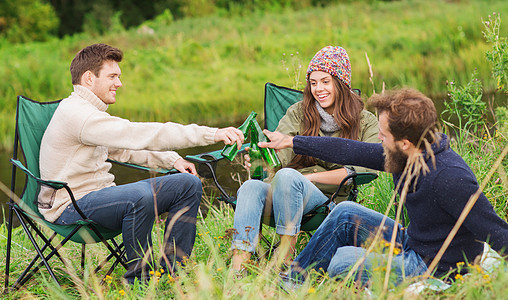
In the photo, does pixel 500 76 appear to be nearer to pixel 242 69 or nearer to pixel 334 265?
pixel 334 265

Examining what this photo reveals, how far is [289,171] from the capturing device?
8.36ft

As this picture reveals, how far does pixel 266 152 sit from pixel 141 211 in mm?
623

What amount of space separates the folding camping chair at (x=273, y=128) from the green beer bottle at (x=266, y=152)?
0.24 meters

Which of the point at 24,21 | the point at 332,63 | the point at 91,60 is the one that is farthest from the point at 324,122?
the point at 24,21

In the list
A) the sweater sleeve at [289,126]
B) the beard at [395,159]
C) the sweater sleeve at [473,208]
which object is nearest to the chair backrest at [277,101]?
the sweater sleeve at [289,126]

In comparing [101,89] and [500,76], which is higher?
[101,89]

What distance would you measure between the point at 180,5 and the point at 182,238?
16.5 m

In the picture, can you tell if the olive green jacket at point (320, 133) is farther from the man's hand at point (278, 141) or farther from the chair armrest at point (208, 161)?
the man's hand at point (278, 141)

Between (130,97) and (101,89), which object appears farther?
(130,97)

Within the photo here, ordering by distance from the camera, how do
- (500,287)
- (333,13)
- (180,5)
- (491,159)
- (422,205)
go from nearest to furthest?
1. (500,287)
2. (422,205)
3. (491,159)
4. (333,13)
5. (180,5)

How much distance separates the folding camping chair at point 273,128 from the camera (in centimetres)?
266

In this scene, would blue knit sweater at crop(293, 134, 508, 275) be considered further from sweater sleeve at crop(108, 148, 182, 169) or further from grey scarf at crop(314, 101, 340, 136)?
sweater sleeve at crop(108, 148, 182, 169)

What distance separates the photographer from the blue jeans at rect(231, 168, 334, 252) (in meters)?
2.50

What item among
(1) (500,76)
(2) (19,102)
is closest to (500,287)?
(1) (500,76)
